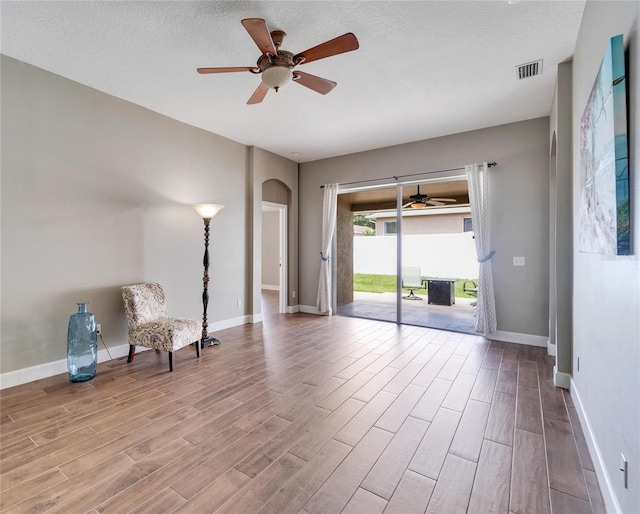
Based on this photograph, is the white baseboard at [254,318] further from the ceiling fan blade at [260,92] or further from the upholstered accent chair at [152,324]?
the ceiling fan blade at [260,92]

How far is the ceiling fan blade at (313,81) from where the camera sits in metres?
2.66

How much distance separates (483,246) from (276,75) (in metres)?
3.70

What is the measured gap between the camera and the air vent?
9.97 ft

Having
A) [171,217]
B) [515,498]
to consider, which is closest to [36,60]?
[171,217]

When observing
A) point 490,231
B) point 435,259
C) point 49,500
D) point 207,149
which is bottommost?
point 49,500

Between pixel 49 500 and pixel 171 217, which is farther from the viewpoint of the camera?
pixel 171 217

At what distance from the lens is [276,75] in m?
2.54

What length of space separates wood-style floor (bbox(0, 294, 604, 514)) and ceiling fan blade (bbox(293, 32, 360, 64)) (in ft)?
9.13

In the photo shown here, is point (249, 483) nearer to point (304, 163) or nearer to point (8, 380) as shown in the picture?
point (8, 380)

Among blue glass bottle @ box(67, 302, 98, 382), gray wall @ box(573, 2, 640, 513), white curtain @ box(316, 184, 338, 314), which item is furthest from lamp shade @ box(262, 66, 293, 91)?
white curtain @ box(316, 184, 338, 314)

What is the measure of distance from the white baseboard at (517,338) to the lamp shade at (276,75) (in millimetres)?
4300

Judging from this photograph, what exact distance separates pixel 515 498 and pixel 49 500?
2.44 meters

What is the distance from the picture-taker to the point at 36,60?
2.97 meters

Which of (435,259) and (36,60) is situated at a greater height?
(36,60)
